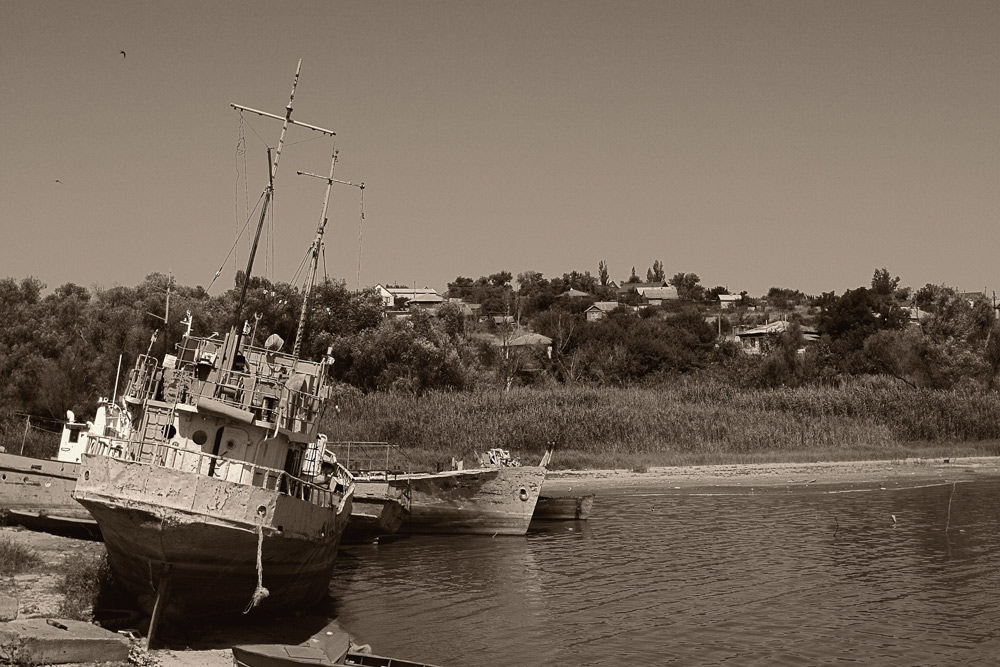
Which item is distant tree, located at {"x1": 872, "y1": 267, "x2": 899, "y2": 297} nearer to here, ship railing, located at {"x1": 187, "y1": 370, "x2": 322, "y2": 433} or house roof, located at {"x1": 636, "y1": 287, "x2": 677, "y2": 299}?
house roof, located at {"x1": 636, "y1": 287, "x2": 677, "y2": 299}

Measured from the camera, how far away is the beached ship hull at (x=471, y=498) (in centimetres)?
3388

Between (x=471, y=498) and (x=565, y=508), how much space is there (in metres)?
4.72

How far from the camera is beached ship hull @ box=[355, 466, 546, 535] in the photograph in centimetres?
3388

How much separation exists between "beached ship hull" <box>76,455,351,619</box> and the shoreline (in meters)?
25.9

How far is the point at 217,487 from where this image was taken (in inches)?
781

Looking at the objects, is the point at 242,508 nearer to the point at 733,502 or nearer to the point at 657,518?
the point at 657,518

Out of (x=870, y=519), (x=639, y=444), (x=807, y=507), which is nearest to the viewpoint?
(x=870, y=519)

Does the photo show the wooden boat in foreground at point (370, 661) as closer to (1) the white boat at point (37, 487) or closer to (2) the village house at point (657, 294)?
(1) the white boat at point (37, 487)

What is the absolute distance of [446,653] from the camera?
20.2 meters

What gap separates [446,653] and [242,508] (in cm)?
495

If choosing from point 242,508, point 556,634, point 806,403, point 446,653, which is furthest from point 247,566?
point 806,403

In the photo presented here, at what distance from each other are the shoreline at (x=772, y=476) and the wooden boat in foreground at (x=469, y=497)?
1155 centimetres

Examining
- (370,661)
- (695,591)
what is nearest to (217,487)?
(370,661)

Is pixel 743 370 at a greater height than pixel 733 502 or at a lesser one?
greater
